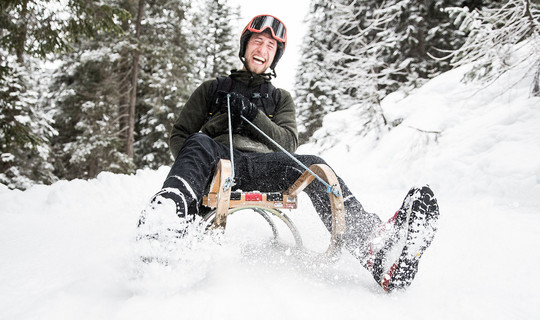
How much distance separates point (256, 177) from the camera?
202 centimetres

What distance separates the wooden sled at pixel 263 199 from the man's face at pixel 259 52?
111 cm

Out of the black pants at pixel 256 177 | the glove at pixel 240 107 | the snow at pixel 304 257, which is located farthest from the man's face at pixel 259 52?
the snow at pixel 304 257

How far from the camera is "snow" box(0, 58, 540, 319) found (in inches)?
47.4

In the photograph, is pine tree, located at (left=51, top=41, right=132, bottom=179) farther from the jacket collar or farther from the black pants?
the black pants

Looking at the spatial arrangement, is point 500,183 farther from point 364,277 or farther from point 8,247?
point 8,247

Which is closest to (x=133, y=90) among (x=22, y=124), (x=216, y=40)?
(x=22, y=124)

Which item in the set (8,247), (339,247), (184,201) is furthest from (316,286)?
(8,247)

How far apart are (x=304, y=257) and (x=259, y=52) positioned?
1620 mm

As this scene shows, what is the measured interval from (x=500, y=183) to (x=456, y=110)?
2047 mm

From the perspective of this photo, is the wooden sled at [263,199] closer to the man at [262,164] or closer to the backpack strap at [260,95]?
the man at [262,164]

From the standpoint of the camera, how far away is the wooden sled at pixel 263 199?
1409 millimetres

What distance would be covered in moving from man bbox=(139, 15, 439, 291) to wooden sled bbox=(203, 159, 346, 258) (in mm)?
74

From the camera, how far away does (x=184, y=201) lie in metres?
1.36

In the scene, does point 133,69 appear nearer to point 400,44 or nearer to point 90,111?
point 90,111
